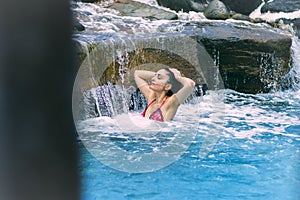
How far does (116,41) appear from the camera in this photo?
167cm

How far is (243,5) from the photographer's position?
1727 millimetres

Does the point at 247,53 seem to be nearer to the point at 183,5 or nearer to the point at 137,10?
the point at 183,5

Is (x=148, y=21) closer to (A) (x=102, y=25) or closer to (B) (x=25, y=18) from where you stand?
(A) (x=102, y=25)

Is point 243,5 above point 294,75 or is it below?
above

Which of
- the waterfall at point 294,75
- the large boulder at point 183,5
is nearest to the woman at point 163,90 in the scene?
the large boulder at point 183,5

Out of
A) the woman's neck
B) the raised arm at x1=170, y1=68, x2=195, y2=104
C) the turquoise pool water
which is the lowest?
the turquoise pool water

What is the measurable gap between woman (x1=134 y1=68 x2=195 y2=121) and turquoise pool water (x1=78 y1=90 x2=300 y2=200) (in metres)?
0.06

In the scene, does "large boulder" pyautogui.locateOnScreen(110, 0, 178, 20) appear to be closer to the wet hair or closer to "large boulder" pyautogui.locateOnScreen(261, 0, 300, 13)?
the wet hair

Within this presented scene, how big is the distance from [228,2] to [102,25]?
60 centimetres

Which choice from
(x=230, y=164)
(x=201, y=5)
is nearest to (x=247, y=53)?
(x=201, y=5)

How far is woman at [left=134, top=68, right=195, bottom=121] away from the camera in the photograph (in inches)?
66.9

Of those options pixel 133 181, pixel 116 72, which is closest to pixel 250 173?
Answer: pixel 133 181

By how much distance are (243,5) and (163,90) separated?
556 mm

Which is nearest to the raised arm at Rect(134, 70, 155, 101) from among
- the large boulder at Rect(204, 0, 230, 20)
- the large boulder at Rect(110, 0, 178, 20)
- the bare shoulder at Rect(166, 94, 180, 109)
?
the bare shoulder at Rect(166, 94, 180, 109)
